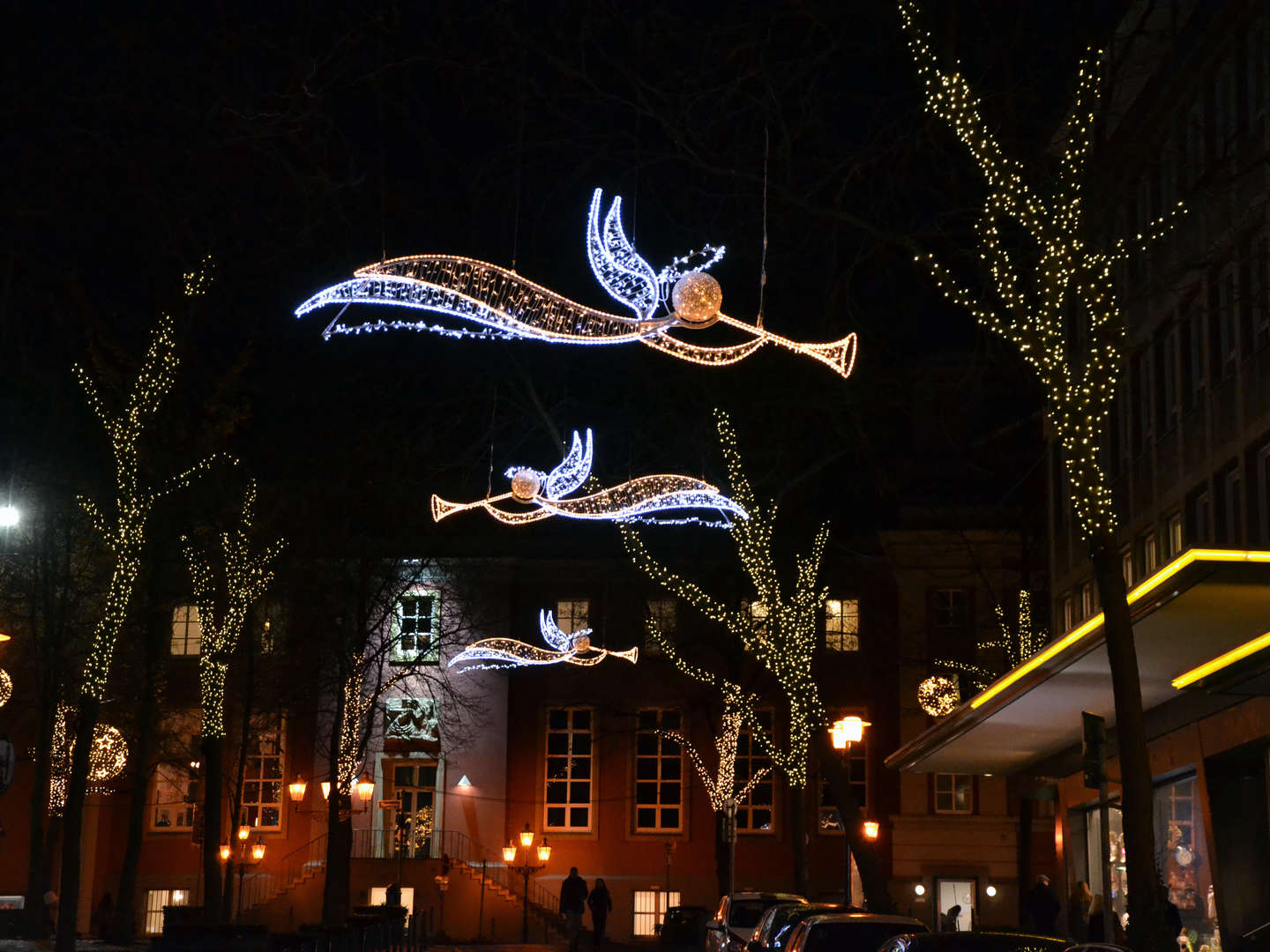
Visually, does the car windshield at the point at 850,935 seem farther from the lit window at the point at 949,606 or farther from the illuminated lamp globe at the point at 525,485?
the lit window at the point at 949,606

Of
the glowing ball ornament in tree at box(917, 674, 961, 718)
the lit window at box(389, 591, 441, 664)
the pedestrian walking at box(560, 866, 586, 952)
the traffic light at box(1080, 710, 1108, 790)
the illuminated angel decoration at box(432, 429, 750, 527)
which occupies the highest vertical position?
the lit window at box(389, 591, 441, 664)

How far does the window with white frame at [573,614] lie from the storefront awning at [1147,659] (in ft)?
84.8

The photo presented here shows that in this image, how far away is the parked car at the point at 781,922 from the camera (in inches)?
798

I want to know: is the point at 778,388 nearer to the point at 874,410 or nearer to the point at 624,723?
the point at 874,410

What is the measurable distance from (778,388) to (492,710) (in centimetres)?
2701

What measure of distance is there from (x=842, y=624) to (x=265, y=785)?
20.0 meters

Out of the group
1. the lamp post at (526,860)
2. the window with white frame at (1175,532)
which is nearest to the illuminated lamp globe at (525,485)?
the window with white frame at (1175,532)

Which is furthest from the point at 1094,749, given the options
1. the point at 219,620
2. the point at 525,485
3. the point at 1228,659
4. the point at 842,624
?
the point at 842,624

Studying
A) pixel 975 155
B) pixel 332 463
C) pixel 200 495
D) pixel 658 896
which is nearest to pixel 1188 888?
pixel 975 155

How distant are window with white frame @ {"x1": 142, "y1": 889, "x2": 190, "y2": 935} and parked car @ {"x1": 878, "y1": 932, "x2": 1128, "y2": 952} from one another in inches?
1801

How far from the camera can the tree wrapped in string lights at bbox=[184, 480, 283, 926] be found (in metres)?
33.9

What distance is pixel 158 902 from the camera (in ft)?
181

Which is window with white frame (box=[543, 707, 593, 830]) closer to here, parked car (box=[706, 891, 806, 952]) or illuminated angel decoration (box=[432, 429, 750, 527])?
parked car (box=[706, 891, 806, 952])

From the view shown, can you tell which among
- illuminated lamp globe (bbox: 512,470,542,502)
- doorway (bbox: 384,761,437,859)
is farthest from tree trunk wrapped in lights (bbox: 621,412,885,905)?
doorway (bbox: 384,761,437,859)
